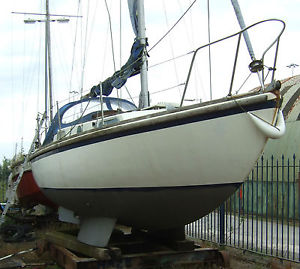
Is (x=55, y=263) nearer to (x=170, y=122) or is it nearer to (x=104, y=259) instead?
(x=104, y=259)

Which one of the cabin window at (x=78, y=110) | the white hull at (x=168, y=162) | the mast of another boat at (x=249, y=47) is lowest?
the white hull at (x=168, y=162)

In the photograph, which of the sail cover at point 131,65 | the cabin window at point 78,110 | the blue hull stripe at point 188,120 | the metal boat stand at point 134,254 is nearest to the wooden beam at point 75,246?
the metal boat stand at point 134,254

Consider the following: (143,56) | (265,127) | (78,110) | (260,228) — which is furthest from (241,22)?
(260,228)

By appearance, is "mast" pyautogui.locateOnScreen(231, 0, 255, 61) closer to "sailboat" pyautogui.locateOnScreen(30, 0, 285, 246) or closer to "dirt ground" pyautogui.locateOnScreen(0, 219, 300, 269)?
"sailboat" pyautogui.locateOnScreen(30, 0, 285, 246)

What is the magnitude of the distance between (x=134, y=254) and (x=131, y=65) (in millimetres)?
2831

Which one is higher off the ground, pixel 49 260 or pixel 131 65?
pixel 131 65

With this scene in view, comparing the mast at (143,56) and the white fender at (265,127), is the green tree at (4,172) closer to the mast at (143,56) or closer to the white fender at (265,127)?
the mast at (143,56)

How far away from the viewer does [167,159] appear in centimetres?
423

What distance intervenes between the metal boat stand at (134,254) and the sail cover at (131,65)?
2461mm

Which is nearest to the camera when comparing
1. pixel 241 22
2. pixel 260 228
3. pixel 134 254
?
pixel 241 22

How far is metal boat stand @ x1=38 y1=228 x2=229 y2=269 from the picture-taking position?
4.73m

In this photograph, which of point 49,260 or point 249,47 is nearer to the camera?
point 249,47

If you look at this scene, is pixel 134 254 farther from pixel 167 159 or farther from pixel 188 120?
pixel 188 120

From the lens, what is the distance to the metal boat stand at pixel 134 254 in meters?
A: 4.73
